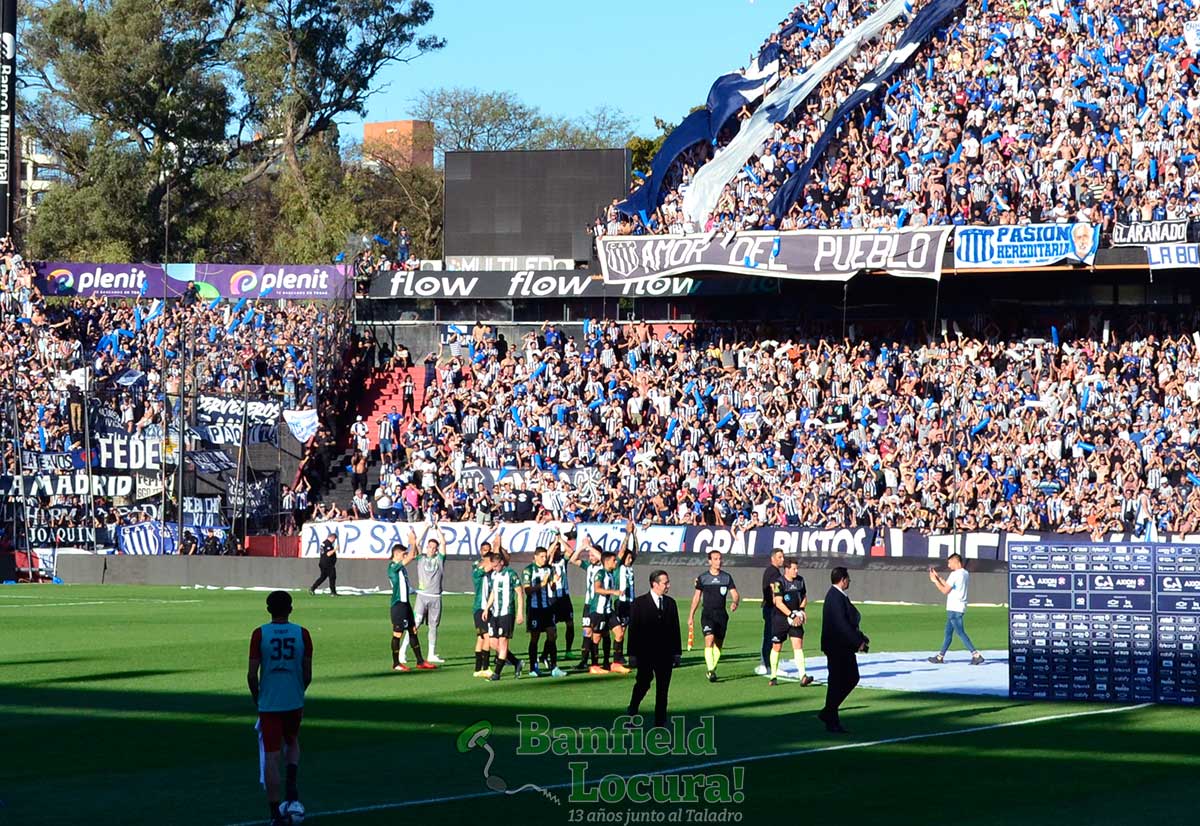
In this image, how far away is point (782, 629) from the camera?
24484 millimetres

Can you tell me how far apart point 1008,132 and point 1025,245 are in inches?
181

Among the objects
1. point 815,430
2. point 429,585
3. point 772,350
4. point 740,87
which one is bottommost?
point 429,585

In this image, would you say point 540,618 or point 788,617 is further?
point 540,618

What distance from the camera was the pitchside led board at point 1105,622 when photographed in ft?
74.2

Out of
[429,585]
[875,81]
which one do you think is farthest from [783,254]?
[429,585]

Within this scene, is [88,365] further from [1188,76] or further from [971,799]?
[971,799]

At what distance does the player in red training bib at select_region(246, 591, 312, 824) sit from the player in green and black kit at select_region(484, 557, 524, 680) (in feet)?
35.5

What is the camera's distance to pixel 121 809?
14.9 meters

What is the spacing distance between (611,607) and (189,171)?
61242 millimetres

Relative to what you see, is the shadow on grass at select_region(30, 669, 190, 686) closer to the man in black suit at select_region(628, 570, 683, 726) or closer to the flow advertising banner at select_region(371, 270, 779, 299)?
the man in black suit at select_region(628, 570, 683, 726)

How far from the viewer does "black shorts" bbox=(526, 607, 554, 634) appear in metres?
26.2

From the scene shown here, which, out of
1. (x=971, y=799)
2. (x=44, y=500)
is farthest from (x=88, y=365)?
(x=971, y=799)

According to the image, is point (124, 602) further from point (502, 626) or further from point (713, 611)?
point (713, 611)

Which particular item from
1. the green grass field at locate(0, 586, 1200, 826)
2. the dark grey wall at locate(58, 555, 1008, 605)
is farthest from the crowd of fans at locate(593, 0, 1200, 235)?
the green grass field at locate(0, 586, 1200, 826)
